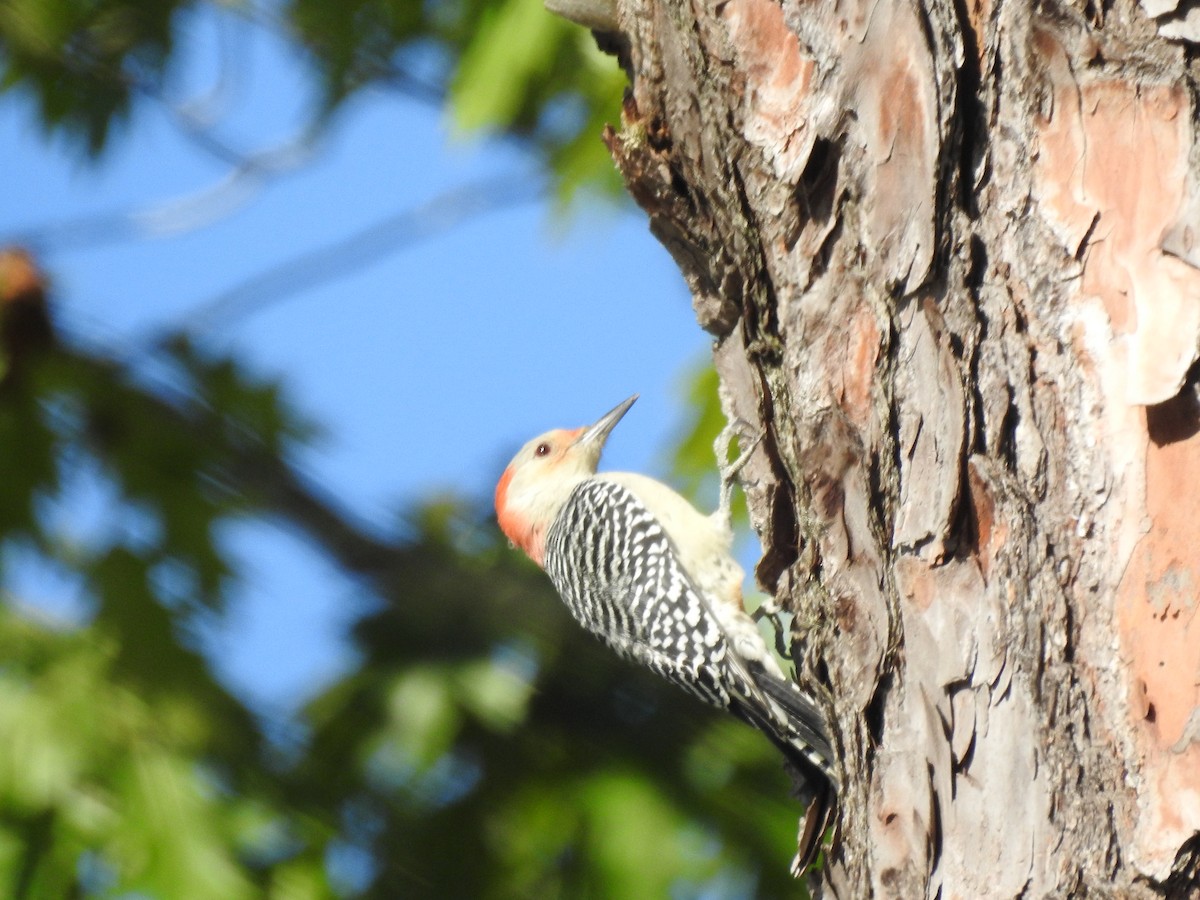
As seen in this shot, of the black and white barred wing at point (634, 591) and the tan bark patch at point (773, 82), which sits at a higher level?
the tan bark patch at point (773, 82)

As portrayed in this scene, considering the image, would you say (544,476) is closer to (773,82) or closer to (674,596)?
(674,596)

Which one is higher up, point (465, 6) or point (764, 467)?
point (465, 6)

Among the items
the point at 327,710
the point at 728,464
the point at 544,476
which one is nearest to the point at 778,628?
the point at 728,464

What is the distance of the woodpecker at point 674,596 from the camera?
4.04 m

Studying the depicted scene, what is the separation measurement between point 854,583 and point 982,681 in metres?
0.40

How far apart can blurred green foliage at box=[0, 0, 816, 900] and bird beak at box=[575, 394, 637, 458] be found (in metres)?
0.92

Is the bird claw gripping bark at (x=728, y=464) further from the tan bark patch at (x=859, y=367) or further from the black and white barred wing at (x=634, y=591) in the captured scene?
the tan bark patch at (x=859, y=367)

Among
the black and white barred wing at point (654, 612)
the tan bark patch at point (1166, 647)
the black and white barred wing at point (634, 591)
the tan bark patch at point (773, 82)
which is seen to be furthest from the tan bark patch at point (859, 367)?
the black and white barred wing at point (634, 591)

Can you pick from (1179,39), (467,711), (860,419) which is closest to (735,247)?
(860,419)

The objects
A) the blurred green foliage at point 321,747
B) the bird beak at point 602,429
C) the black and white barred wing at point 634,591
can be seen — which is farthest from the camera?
the bird beak at point 602,429

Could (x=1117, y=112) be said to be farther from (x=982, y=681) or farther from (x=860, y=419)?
(x=982, y=681)

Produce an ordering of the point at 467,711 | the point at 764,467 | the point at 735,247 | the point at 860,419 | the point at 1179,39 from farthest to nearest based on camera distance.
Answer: the point at 467,711, the point at 764,467, the point at 735,247, the point at 860,419, the point at 1179,39

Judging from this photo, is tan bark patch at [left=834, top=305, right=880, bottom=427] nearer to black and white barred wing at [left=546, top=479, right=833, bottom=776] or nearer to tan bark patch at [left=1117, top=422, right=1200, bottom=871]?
tan bark patch at [left=1117, top=422, right=1200, bottom=871]

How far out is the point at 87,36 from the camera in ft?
17.1
